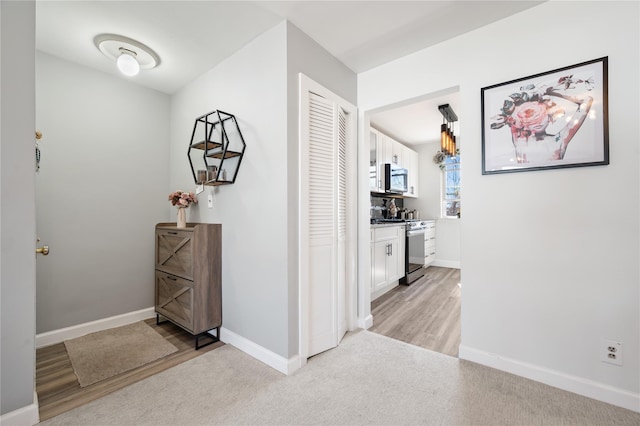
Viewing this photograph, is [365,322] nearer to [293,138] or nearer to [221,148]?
[293,138]

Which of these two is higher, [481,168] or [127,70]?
[127,70]

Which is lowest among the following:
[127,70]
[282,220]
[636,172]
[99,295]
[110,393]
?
[110,393]

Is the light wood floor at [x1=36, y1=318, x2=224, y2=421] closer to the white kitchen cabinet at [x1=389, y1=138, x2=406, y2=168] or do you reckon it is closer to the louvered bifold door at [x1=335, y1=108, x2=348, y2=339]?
the louvered bifold door at [x1=335, y1=108, x2=348, y2=339]

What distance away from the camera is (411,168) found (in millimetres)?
5500

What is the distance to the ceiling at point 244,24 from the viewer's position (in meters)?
1.81

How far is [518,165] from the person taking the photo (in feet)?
6.16

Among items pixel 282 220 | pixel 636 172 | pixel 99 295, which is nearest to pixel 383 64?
pixel 282 220

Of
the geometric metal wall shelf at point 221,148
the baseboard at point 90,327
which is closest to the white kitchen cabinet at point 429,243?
the geometric metal wall shelf at point 221,148

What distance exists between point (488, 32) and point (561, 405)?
2484mm

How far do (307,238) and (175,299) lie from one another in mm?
1423

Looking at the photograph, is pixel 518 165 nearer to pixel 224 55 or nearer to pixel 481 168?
pixel 481 168

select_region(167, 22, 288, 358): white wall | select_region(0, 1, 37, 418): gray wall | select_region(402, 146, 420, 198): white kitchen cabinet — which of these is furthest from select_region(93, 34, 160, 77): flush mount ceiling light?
select_region(402, 146, 420, 198): white kitchen cabinet

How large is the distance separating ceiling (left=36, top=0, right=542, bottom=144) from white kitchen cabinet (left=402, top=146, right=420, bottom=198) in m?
3.00

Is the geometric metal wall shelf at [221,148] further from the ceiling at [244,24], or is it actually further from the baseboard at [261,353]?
the baseboard at [261,353]
